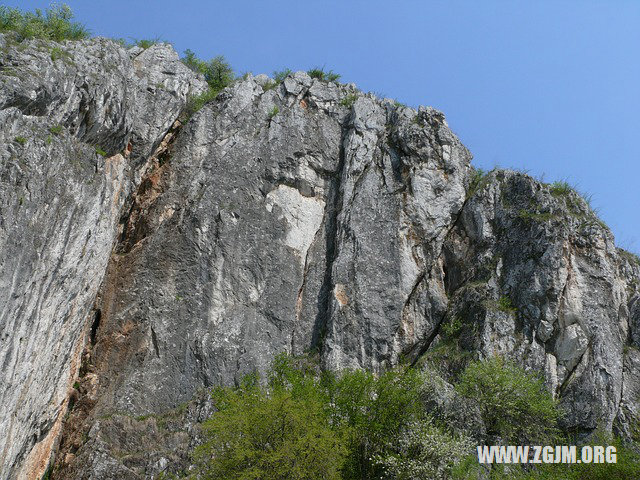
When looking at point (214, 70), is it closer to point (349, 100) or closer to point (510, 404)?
point (349, 100)

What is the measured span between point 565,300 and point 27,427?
64.9 feet

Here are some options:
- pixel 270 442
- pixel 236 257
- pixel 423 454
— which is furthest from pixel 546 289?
pixel 270 442

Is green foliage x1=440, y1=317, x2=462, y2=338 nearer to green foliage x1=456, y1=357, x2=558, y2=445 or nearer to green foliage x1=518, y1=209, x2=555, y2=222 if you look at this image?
green foliage x1=456, y1=357, x2=558, y2=445

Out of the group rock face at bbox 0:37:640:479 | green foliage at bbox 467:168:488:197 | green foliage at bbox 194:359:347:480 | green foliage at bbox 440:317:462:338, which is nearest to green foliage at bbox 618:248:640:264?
rock face at bbox 0:37:640:479

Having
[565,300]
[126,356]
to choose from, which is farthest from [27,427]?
[565,300]

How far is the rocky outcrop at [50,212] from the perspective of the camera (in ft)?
55.4

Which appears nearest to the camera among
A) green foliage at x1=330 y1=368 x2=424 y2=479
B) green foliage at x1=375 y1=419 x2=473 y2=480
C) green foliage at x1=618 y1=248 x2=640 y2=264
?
green foliage at x1=375 y1=419 x2=473 y2=480

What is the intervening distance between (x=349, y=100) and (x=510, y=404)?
656 inches

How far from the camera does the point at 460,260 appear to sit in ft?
89.2

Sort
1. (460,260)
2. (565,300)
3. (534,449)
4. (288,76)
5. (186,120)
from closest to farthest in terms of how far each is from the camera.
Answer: (534,449), (565,300), (460,260), (186,120), (288,76)

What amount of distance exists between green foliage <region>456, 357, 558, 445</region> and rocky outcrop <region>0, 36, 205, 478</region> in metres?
13.4

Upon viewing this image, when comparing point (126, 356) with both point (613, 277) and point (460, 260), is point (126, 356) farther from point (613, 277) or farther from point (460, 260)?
point (613, 277)

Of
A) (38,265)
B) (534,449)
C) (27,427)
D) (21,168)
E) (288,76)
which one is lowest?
(27,427)

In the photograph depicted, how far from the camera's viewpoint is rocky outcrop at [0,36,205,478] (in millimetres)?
16891
